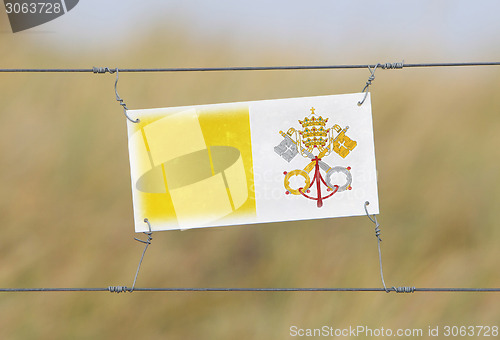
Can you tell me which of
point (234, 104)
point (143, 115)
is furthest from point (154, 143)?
point (234, 104)

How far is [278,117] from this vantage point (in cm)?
107

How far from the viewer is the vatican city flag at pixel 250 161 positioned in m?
1.06

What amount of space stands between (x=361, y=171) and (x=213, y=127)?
308 millimetres

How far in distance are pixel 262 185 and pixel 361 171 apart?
0.65 feet

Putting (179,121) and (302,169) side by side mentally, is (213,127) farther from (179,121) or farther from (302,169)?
(302,169)

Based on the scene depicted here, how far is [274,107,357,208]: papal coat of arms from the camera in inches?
41.8

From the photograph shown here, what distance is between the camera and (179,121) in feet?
3.51

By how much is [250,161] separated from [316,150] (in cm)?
13

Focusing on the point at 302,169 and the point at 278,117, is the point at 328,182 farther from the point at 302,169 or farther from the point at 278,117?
the point at 278,117

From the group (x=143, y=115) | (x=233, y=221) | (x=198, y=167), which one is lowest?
(x=233, y=221)

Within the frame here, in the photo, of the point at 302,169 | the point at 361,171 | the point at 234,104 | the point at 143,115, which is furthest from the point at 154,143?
the point at 361,171

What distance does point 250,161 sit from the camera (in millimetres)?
1068

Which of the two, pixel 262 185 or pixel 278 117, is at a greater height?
pixel 278 117

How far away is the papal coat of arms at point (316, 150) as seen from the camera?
1.06 m
